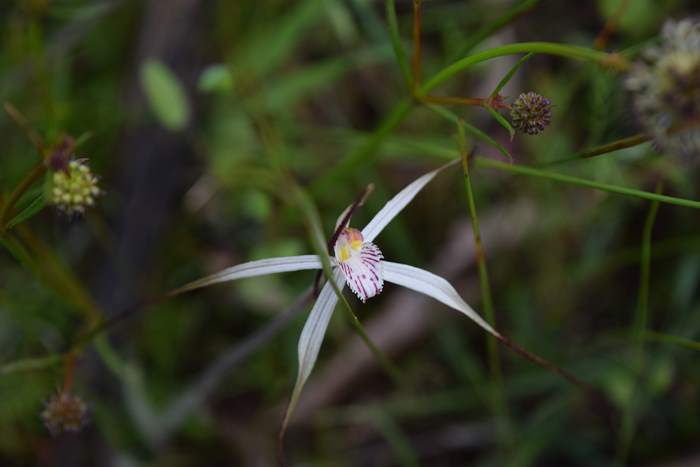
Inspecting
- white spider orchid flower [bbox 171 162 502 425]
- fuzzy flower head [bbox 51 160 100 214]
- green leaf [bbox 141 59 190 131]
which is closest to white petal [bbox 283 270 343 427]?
white spider orchid flower [bbox 171 162 502 425]

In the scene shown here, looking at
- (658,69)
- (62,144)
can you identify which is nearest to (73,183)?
(62,144)

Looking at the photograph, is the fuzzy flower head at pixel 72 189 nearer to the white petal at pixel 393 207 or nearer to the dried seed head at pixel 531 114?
the white petal at pixel 393 207

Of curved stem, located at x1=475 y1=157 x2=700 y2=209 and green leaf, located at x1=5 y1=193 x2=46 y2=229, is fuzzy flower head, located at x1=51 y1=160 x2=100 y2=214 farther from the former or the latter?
curved stem, located at x1=475 y1=157 x2=700 y2=209

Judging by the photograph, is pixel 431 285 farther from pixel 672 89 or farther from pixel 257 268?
pixel 672 89

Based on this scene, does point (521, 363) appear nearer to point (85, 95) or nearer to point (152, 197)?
point (152, 197)

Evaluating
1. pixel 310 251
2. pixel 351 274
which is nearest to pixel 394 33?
pixel 351 274

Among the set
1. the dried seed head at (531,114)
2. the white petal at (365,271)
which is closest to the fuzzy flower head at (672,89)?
the dried seed head at (531,114)

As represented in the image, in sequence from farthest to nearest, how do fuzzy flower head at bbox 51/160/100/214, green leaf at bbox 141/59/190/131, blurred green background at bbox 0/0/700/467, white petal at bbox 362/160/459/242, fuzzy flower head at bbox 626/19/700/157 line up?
blurred green background at bbox 0/0/700/467, green leaf at bbox 141/59/190/131, white petal at bbox 362/160/459/242, fuzzy flower head at bbox 51/160/100/214, fuzzy flower head at bbox 626/19/700/157

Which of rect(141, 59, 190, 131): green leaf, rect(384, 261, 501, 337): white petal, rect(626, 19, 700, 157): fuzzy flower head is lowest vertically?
rect(384, 261, 501, 337): white petal
